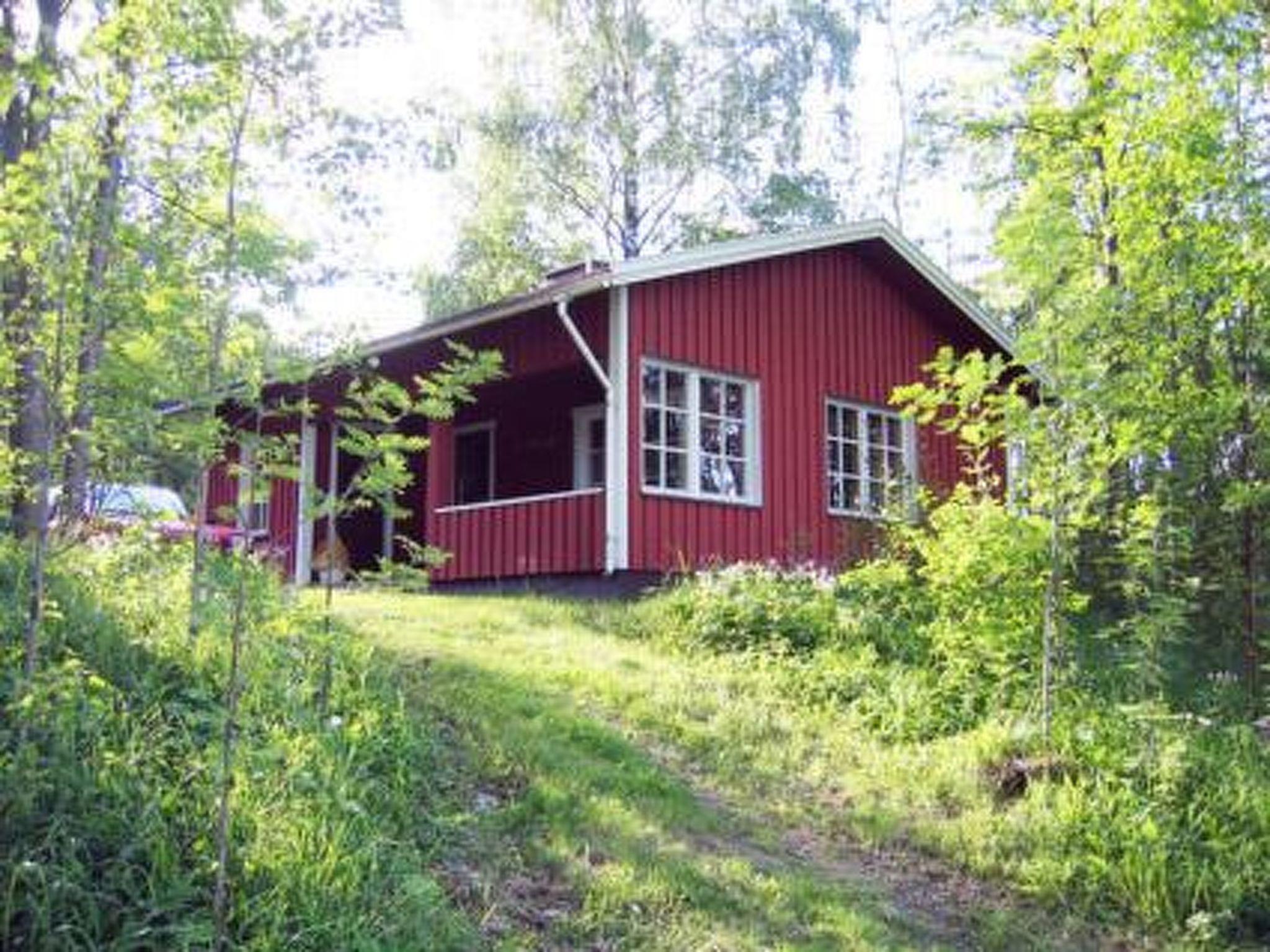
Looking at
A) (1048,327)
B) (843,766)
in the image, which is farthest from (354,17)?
(843,766)

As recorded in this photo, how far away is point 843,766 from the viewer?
7.15 metres

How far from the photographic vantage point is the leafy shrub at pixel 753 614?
939 centimetres

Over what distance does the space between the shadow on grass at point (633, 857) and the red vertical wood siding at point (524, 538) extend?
5.70 metres

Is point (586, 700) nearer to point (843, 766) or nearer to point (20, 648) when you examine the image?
point (843, 766)

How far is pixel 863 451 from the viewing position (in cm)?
1516

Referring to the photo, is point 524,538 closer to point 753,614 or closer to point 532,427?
point 532,427

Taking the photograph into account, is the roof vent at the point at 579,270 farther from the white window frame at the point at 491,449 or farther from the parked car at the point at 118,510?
the parked car at the point at 118,510

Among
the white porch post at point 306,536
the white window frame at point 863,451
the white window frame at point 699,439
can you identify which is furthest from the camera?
the white porch post at point 306,536

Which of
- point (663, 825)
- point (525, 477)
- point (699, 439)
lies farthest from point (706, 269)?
point (663, 825)

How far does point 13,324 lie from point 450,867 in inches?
104

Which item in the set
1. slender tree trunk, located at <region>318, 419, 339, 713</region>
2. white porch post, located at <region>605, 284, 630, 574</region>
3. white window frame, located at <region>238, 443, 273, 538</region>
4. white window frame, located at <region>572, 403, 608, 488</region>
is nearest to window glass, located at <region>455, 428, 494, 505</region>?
white window frame, located at <region>572, 403, 608, 488</region>

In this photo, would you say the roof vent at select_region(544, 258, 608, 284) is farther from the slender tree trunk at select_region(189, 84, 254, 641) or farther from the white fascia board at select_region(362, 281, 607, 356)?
the slender tree trunk at select_region(189, 84, 254, 641)

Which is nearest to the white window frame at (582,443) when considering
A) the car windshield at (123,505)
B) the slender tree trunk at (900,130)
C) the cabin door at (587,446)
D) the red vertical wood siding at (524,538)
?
the cabin door at (587,446)

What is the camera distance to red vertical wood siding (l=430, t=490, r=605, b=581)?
12.6 meters
